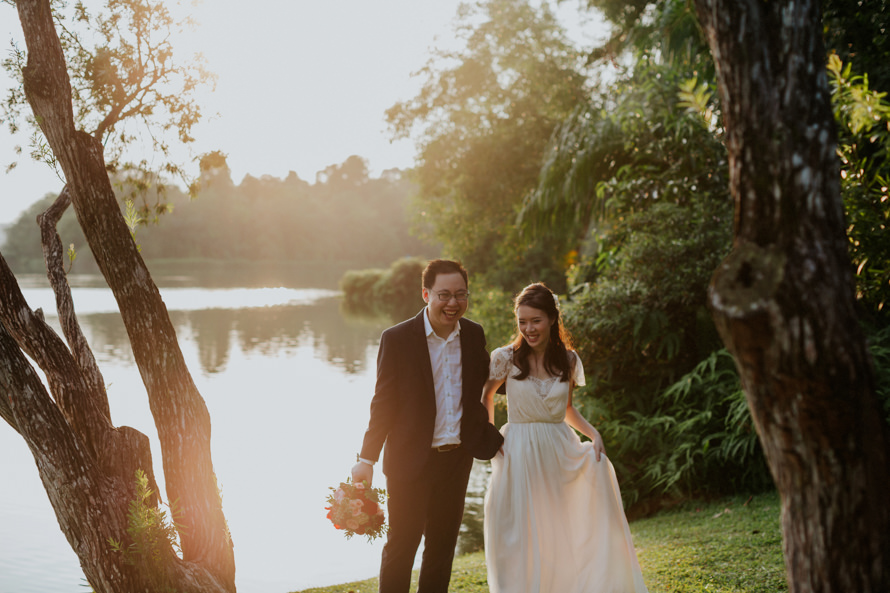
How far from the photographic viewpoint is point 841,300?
207 cm

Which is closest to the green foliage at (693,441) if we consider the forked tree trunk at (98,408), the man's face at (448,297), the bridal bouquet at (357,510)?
the man's face at (448,297)

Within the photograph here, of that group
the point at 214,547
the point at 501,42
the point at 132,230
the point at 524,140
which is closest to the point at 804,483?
the point at 214,547

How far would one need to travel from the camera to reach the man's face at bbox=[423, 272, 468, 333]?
11.7ft

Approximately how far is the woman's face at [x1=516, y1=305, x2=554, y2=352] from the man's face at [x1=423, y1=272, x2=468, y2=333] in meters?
0.50

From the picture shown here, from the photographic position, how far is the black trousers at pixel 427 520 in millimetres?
3562

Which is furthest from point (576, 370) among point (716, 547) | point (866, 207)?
point (866, 207)

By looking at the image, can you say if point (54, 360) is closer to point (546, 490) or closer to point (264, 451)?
point (546, 490)

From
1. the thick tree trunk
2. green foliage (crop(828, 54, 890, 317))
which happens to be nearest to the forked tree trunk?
the thick tree trunk

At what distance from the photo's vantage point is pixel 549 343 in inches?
166

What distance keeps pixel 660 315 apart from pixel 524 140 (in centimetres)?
1110

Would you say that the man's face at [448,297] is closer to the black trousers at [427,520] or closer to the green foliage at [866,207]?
the black trousers at [427,520]

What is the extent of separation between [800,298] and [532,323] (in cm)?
202

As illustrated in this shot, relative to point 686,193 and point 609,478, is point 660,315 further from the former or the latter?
point 609,478

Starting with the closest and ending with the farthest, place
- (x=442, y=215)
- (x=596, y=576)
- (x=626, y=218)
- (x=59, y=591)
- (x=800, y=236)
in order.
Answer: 1. (x=800, y=236)
2. (x=596, y=576)
3. (x=59, y=591)
4. (x=626, y=218)
5. (x=442, y=215)
